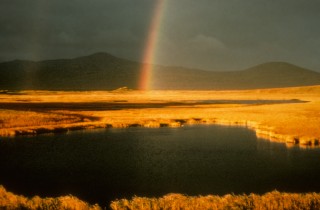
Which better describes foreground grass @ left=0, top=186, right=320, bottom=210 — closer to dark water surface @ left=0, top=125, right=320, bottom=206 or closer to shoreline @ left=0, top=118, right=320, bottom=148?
dark water surface @ left=0, top=125, right=320, bottom=206

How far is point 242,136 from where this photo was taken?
4594 cm

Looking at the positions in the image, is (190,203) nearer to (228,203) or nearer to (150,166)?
(228,203)

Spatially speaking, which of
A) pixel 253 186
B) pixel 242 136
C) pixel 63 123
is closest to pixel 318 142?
pixel 242 136

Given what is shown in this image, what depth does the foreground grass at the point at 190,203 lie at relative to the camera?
65.0ft

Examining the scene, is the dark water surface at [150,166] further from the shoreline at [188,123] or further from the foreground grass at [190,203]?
the foreground grass at [190,203]

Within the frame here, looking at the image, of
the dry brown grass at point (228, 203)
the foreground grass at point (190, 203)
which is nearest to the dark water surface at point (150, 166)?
the foreground grass at point (190, 203)

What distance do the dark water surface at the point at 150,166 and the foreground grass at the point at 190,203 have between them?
7.71 feet

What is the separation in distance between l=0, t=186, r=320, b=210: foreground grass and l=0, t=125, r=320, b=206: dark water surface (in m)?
2.35

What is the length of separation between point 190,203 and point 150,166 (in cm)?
1114

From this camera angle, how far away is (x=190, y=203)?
2028 centimetres

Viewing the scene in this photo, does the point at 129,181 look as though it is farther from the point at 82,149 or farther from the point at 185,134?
the point at 185,134

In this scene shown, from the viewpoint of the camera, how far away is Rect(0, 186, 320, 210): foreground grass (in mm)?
19812

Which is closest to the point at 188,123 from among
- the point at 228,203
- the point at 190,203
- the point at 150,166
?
the point at 150,166

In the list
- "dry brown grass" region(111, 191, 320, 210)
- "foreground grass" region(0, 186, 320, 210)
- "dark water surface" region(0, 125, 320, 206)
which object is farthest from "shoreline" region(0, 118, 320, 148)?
"foreground grass" region(0, 186, 320, 210)
